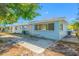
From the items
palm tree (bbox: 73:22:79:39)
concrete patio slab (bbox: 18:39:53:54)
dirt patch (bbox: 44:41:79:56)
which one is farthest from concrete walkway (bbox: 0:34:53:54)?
palm tree (bbox: 73:22:79:39)

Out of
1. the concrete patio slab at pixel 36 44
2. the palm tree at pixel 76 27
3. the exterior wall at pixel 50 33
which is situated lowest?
the concrete patio slab at pixel 36 44

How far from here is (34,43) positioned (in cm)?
381

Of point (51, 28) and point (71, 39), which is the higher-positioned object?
point (51, 28)

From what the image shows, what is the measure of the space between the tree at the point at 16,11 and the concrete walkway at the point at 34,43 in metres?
0.31

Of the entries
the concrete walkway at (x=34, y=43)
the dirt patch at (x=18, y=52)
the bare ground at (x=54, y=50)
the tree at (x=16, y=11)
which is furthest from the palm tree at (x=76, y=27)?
the dirt patch at (x=18, y=52)

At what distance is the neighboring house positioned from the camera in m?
3.77

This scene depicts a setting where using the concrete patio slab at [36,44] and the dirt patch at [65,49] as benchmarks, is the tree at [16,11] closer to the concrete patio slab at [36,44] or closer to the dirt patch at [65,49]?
the concrete patio slab at [36,44]

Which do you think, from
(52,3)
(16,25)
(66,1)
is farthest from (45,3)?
(16,25)

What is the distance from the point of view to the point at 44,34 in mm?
3822

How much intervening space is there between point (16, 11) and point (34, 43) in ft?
2.14

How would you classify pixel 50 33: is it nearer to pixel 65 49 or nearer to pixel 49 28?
pixel 49 28

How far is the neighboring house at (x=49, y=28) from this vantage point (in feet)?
12.4

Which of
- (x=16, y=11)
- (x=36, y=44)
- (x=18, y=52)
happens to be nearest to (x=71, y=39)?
(x=36, y=44)

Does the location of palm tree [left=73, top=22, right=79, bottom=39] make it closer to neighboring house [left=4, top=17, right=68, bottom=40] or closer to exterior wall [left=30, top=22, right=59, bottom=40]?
neighboring house [left=4, top=17, right=68, bottom=40]
